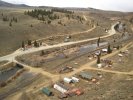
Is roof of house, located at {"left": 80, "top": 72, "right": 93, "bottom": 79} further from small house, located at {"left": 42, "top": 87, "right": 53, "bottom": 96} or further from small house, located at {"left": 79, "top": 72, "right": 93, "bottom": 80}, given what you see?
small house, located at {"left": 42, "top": 87, "right": 53, "bottom": 96}

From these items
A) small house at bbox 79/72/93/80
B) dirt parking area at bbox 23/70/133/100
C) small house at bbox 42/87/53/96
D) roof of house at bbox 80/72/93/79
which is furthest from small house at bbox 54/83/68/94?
roof of house at bbox 80/72/93/79

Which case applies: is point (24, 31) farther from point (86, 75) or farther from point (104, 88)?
point (104, 88)

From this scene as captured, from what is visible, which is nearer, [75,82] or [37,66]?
[75,82]

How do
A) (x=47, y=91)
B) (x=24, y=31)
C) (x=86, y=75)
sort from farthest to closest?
(x=24, y=31), (x=86, y=75), (x=47, y=91)

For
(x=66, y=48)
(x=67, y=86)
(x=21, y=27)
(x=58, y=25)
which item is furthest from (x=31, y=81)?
(x=58, y=25)

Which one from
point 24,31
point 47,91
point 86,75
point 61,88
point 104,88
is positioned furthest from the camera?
point 24,31

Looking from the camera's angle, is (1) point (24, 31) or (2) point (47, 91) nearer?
(2) point (47, 91)

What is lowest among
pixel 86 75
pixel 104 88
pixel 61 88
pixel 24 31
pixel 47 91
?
pixel 47 91

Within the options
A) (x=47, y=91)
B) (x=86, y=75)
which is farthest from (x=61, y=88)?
(x=86, y=75)

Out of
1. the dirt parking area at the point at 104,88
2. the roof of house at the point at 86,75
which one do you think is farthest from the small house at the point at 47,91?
the roof of house at the point at 86,75

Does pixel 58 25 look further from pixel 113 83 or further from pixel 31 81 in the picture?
pixel 113 83

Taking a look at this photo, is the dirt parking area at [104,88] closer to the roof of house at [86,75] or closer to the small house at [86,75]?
the small house at [86,75]
